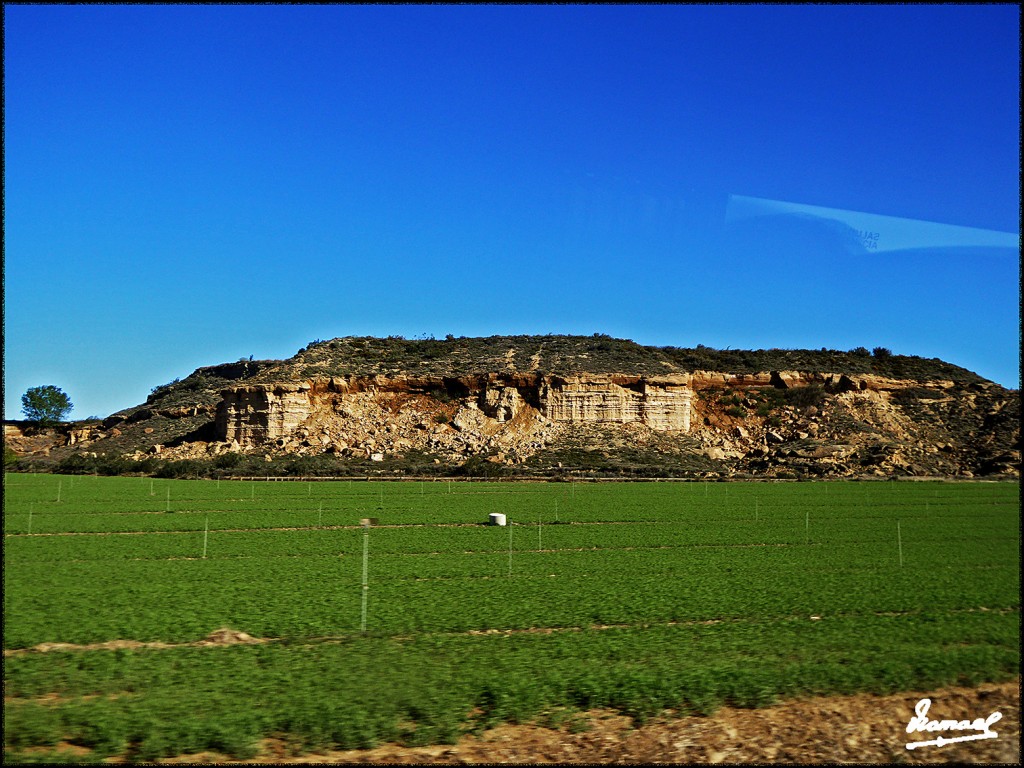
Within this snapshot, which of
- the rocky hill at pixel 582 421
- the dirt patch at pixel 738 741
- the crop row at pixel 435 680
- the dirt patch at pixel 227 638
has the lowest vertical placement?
the dirt patch at pixel 738 741

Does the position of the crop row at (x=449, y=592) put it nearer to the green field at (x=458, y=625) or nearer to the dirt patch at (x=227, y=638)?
the green field at (x=458, y=625)

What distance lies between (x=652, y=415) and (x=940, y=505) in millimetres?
45544

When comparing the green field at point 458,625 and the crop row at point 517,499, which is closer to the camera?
the green field at point 458,625

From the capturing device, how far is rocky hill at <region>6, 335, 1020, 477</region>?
8319cm

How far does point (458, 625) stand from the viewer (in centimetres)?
1512

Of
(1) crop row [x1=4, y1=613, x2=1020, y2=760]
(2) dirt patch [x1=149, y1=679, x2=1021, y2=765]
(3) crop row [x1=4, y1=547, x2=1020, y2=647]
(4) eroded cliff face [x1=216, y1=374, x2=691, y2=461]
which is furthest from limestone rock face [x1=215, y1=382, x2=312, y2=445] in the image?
(2) dirt patch [x1=149, y1=679, x2=1021, y2=765]

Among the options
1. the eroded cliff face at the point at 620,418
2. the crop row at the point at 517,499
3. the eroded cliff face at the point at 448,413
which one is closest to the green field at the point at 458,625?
the crop row at the point at 517,499

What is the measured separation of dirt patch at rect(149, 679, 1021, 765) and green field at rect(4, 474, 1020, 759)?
0.33 metres

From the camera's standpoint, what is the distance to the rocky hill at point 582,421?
83.2 m

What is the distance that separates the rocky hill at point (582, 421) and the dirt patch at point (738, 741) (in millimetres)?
68209

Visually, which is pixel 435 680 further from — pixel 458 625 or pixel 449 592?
pixel 449 592
